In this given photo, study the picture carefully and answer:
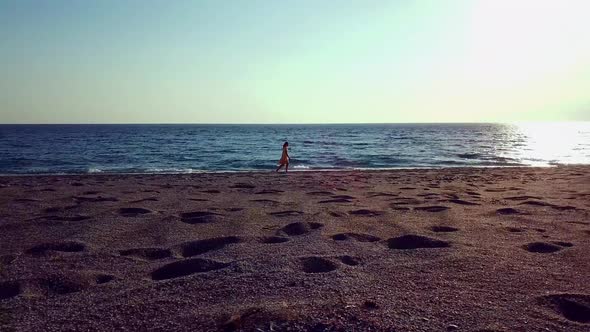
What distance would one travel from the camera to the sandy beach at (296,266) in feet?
11.5

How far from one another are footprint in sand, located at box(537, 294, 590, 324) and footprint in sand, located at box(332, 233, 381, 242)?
7.94 feet

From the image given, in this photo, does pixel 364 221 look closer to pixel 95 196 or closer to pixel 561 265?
pixel 561 265

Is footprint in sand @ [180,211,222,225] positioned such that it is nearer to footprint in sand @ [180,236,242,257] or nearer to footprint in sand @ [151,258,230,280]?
footprint in sand @ [180,236,242,257]

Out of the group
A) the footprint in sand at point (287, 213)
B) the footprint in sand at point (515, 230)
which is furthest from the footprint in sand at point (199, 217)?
the footprint in sand at point (515, 230)

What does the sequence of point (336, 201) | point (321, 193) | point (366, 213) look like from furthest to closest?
point (321, 193) → point (336, 201) → point (366, 213)

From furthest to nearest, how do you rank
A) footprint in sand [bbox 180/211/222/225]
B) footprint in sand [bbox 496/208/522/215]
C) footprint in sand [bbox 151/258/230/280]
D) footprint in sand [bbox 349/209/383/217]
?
footprint in sand [bbox 496/208/522/215], footprint in sand [bbox 349/209/383/217], footprint in sand [bbox 180/211/222/225], footprint in sand [bbox 151/258/230/280]

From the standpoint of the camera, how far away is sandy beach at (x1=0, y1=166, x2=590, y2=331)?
3.50 meters

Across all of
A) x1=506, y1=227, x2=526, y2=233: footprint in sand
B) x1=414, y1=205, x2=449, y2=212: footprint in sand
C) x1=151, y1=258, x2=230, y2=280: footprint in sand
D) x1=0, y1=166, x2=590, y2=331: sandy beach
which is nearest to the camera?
x1=0, y1=166, x2=590, y2=331: sandy beach

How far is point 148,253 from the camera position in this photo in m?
5.41

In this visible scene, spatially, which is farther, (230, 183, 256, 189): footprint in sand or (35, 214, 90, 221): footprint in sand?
(230, 183, 256, 189): footprint in sand

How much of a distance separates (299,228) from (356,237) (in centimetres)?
97

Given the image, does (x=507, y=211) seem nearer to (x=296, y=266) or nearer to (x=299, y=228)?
(x=299, y=228)

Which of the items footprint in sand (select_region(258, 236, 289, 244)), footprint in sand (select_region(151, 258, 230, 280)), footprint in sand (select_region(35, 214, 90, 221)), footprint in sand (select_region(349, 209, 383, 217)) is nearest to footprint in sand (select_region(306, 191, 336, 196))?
footprint in sand (select_region(349, 209, 383, 217))

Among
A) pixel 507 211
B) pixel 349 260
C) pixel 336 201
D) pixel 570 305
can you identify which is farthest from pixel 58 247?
pixel 507 211
